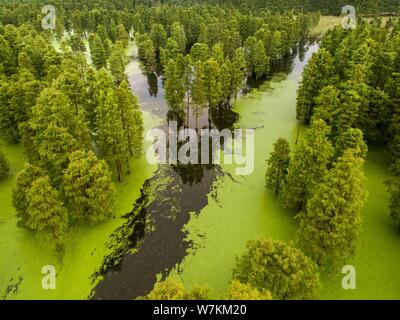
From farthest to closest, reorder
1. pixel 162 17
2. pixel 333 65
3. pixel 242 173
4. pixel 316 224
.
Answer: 1. pixel 162 17
2. pixel 333 65
3. pixel 242 173
4. pixel 316 224

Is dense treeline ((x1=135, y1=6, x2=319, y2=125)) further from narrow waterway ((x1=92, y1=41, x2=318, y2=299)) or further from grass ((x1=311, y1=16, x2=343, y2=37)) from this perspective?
narrow waterway ((x1=92, y1=41, x2=318, y2=299))

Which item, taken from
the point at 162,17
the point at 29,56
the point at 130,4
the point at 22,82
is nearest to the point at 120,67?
the point at 29,56

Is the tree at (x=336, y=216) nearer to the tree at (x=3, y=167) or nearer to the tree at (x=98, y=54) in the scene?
the tree at (x=3, y=167)

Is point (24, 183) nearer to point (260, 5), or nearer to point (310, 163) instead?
point (310, 163)

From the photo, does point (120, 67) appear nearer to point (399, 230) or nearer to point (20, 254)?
point (20, 254)

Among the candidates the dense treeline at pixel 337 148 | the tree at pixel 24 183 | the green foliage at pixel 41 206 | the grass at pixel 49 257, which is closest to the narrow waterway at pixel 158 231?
the grass at pixel 49 257

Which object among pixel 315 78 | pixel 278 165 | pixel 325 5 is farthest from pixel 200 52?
pixel 325 5
